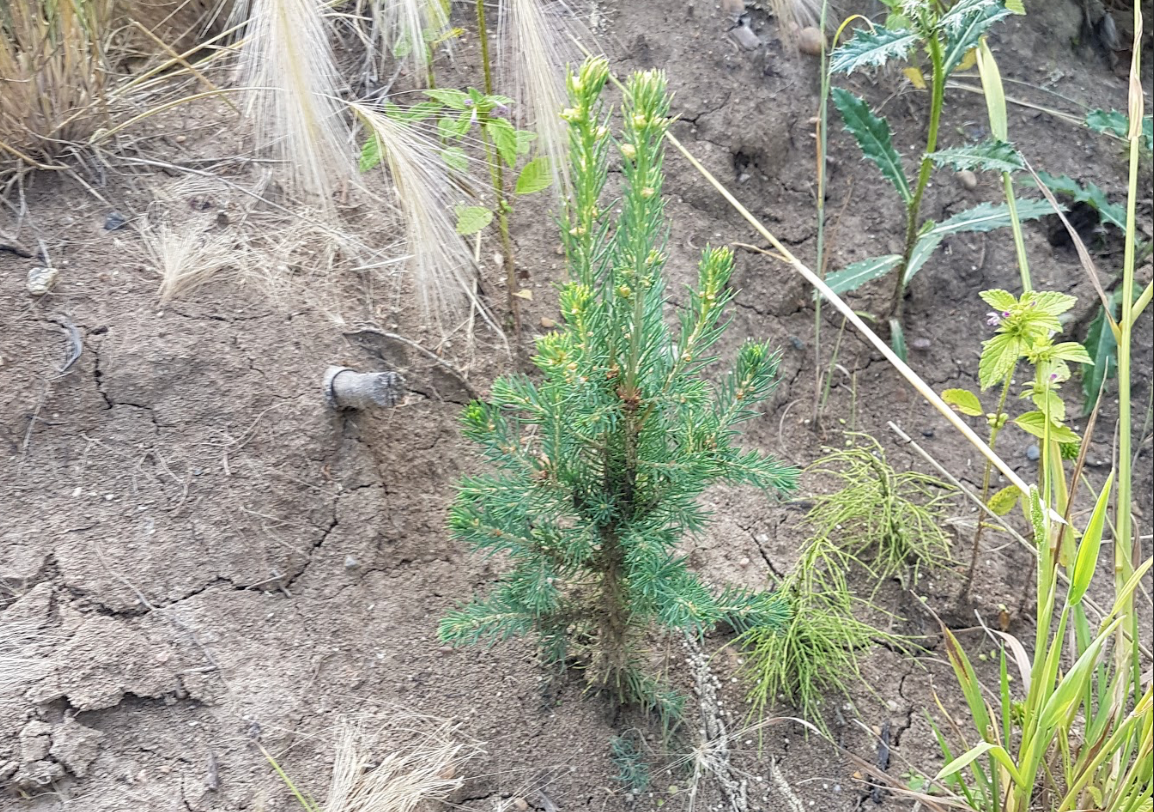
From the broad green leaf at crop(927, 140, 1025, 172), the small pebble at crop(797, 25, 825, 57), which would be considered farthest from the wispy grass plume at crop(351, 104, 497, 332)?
the small pebble at crop(797, 25, 825, 57)

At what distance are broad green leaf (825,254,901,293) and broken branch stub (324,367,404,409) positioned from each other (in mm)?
1095

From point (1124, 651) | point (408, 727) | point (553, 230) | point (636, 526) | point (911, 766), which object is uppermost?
point (553, 230)

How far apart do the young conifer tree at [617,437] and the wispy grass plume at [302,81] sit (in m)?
0.68

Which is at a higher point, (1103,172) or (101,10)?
(101,10)

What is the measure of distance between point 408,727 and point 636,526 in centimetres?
56

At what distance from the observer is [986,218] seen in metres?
2.10

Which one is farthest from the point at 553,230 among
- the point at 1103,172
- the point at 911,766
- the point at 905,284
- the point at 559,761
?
the point at 1103,172

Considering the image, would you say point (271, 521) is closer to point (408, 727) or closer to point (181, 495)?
point (181, 495)

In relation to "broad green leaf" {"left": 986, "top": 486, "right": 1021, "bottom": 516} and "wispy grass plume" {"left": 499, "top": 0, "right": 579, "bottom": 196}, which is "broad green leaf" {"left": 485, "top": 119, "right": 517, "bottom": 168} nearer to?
"wispy grass plume" {"left": 499, "top": 0, "right": 579, "bottom": 196}

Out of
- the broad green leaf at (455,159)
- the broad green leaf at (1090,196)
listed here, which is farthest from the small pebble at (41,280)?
the broad green leaf at (1090,196)

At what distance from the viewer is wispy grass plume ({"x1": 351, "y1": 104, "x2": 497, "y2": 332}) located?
164 cm

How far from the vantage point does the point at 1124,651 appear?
1.42 m

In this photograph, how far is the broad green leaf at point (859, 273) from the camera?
6.91ft

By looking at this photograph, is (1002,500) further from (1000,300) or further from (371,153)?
(371,153)
